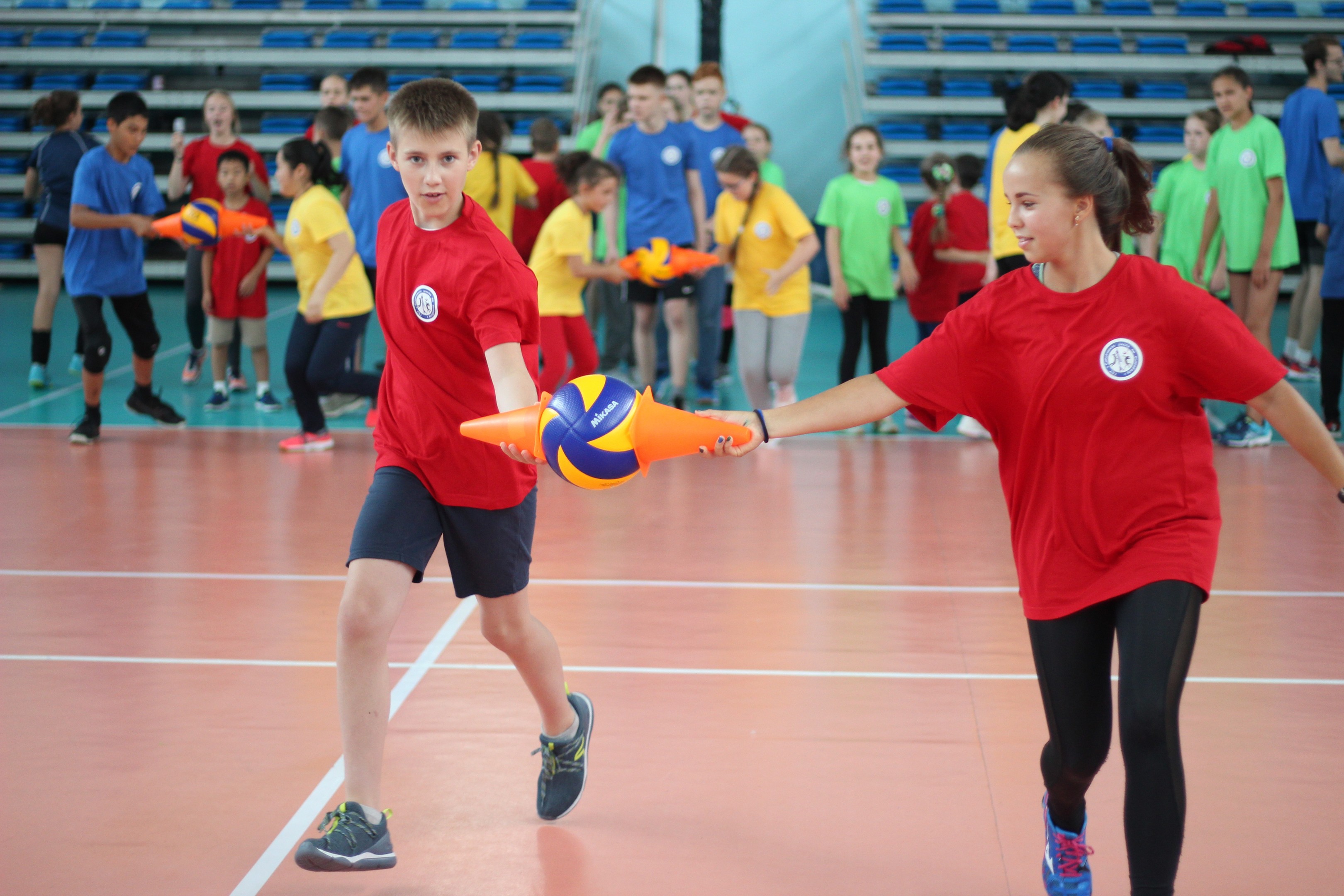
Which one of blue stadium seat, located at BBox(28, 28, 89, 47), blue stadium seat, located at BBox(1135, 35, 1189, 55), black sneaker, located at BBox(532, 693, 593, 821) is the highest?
blue stadium seat, located at BBox(1135, 35, 1189, 55)

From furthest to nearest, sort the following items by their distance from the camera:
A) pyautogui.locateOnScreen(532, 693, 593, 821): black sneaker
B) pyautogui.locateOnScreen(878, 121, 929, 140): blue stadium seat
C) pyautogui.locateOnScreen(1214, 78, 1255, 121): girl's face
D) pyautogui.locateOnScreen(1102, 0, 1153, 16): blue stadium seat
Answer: pyautogui.locateOnScreen(1102, 0, 1153, 16): blue stadium seat < pyautogui.locateOnScreen(878, 121, 929, 140): blue stadium seat < pyautogui.locateOnScreen(1214, 78, 1255, 121): girl's face < pyautogui.locateOnScreen(532, 693, 593, 821): black sneaker

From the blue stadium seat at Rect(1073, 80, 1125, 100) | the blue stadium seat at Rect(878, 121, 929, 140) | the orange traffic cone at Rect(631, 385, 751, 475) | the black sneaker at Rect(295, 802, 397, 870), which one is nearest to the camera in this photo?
the orange traffic cone at Rect(631, 385, 751, 475)

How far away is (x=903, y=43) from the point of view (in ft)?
56.0

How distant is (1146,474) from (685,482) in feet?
16.3

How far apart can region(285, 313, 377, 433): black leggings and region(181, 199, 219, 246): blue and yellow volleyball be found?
1.03m

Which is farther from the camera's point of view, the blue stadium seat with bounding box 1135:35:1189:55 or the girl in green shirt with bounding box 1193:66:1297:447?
the blue stadium seat with bounding box 1135:35:1189:55

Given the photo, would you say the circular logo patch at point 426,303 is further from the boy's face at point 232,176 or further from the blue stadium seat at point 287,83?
the blue stadium seat at point 287,83

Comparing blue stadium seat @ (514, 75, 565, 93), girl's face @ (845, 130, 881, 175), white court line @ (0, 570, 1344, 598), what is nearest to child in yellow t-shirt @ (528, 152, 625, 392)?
girl's face @ (845, 130, 881, 175)

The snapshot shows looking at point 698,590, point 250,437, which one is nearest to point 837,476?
point 698,590

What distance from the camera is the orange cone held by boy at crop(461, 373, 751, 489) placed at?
105 inches

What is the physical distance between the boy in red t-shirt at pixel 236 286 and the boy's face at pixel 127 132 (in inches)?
27.1

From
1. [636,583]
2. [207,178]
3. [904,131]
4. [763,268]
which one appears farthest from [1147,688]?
[904,131]

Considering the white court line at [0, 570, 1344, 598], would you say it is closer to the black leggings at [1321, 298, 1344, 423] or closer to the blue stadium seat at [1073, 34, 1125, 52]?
the black leggings at [1321, 298, 1344, 423]

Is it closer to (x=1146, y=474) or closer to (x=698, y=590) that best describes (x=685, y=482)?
(x=698, y=590)
